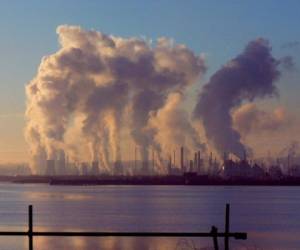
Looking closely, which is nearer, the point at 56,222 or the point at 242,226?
the point at 242,226

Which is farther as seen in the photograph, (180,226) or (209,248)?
(180,226)

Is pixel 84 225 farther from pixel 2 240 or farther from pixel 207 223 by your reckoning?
pixel 2 240

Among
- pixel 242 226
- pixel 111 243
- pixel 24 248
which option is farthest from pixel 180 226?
pixel 24 248

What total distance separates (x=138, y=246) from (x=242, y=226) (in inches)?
849

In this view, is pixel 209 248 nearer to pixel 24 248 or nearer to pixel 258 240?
pixel 24 248

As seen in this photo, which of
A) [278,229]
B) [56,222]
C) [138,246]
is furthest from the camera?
[56,222]

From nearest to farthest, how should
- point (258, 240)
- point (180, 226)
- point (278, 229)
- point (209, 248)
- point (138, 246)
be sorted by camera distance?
point (209, 248), point (138, 246), point (258, 240), point (278, 229), point (180, 226)

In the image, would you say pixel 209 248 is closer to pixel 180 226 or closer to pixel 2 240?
pixel 2 240

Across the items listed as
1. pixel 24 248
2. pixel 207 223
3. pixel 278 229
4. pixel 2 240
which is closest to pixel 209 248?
pixel 24 248

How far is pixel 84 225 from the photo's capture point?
5788 cm

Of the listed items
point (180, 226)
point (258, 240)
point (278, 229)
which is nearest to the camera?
point (258, 240)

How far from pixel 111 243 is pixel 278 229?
62.8 feet

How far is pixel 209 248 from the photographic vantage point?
31875 millimetres

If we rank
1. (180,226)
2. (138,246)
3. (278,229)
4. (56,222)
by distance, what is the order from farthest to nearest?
(56,222) < (180,226) < (278,229) < (138,246)
